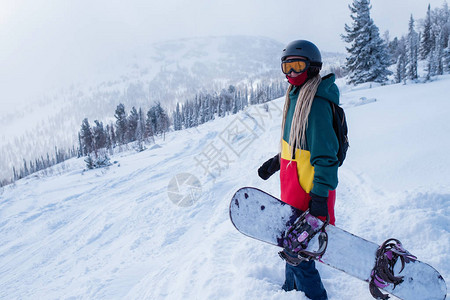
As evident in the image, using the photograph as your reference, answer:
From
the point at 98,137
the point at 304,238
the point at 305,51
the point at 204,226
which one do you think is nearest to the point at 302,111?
the point at 305,51

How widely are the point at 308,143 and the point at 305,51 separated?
0.77 meters

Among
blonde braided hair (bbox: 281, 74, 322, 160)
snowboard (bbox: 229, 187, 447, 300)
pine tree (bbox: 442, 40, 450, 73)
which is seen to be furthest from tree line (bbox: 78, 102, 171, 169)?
pine tree (bbox: 442, 40, 450, 73)

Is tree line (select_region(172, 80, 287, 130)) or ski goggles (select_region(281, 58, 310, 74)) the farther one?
tree line (select_region(172, 80, 287, 130))

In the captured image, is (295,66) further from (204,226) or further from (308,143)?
(204,226)

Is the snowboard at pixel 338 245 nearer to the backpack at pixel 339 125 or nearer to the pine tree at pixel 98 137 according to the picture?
the backpack at pixel 339 125

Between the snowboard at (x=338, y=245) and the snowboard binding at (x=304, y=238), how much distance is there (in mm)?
92

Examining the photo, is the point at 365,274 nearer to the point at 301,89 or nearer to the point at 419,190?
the point at 301,89

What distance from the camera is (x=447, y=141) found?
4684mm

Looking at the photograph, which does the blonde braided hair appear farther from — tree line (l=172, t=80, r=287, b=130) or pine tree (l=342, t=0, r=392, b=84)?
tree line (l=172, t=80, r=287, b=130)

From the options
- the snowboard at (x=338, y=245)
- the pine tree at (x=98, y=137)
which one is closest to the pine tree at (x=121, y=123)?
the pine tree at (x=98, y=137)

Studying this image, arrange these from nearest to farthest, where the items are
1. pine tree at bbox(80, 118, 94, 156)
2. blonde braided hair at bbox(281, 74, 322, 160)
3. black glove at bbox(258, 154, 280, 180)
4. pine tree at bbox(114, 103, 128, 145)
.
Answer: blonde braided hair at bbox(281, 74, 322, 160) < black glove at bbox(258, 154, 280, 180) < pine tree at bbox(80, 118, 94, 156) < pine tree at bbox(114, 103, 128, 145)

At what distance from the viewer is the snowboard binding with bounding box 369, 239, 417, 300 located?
1931mm

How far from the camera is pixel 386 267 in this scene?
77.3 inches

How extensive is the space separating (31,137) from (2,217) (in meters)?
244
